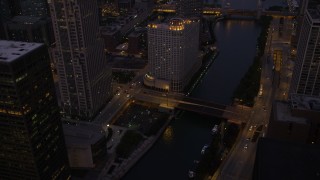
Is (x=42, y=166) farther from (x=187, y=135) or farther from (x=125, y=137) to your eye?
(x=187, y=135)

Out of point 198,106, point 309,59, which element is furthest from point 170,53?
point 309,59

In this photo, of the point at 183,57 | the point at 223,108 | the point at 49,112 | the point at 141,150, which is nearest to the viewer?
the point at 49,112

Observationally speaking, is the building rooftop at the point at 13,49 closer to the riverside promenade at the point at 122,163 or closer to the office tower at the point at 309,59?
the riverside promenade at the point at 122,163

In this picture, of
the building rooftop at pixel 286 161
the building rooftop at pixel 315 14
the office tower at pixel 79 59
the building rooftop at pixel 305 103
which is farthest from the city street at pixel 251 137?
the office tower at pixel 79 59

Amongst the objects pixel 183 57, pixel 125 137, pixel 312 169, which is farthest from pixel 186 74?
pixel 312 169

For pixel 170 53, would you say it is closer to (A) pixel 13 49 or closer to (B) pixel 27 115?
(A) pixel 13 49

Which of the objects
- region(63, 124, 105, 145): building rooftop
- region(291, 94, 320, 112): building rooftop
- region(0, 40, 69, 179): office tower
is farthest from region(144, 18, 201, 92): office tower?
region(0, 40, 69, 179): office tower
